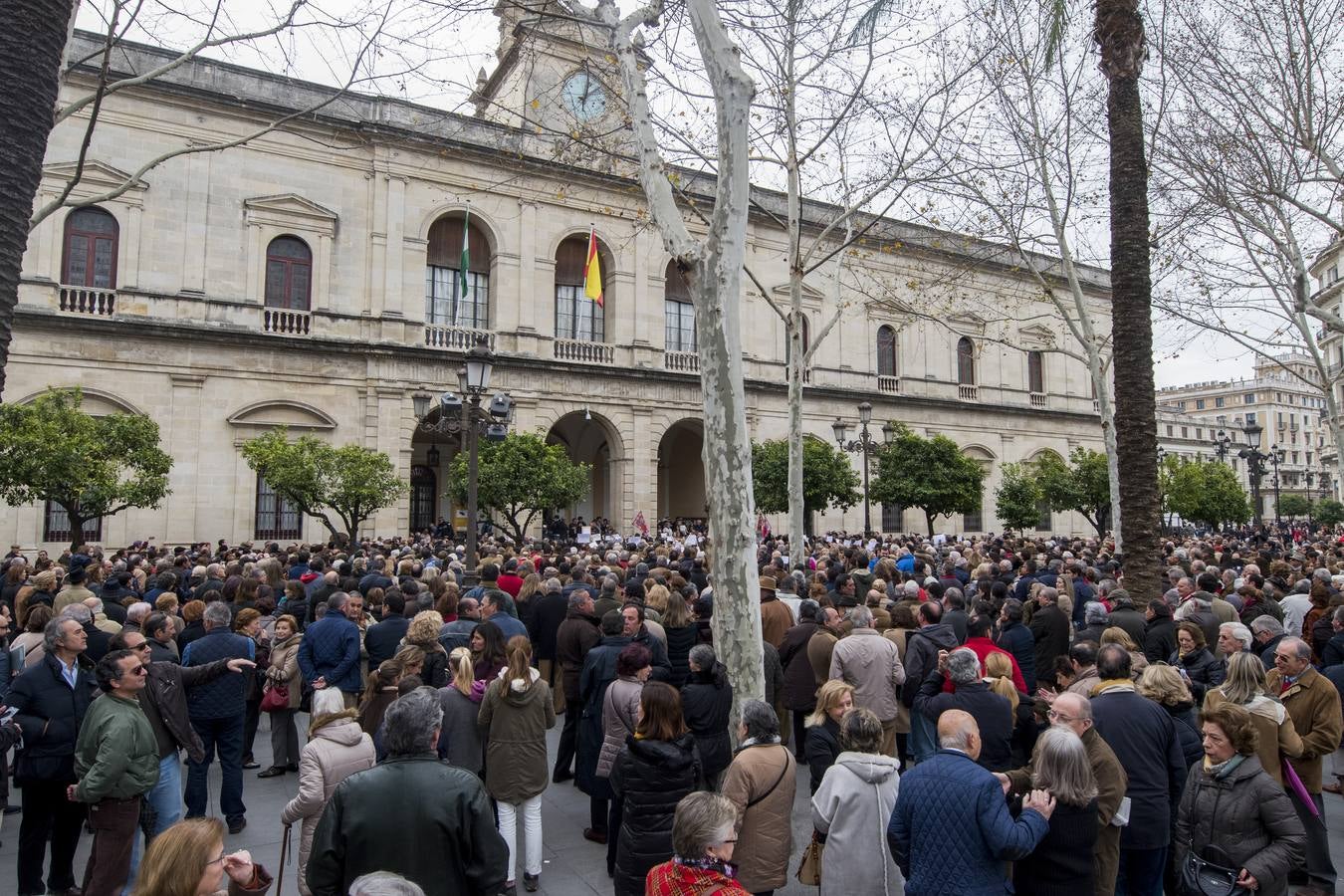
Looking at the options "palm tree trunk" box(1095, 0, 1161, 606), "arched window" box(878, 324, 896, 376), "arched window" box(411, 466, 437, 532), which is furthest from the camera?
"arched window" box(878, 324, 896, 376)

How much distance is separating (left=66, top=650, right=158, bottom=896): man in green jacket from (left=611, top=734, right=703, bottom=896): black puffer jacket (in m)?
2.66

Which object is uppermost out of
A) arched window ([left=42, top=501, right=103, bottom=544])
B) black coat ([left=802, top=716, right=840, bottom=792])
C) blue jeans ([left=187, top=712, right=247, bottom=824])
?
arched window ([left=42, top=501, right=103, bottom=544])

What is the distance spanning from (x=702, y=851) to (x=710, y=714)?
Result: 231 centimetres

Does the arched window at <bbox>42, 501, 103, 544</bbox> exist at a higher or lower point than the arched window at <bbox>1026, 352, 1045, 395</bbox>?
lower

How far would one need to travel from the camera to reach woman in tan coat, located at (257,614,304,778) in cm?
695

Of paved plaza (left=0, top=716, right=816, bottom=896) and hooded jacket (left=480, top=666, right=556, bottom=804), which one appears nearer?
hooded jacket (left=480, top=666, right=556, bottom=804)

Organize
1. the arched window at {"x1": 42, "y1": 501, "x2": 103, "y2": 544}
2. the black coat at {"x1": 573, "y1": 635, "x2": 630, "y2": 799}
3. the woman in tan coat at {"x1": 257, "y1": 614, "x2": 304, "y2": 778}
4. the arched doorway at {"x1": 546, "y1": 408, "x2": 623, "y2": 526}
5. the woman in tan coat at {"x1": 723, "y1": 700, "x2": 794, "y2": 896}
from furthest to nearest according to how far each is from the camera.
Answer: the arched doorway at {"x1": 546, "y1": 408, "x2": 623, "y2": 526} → the arched window at {"x1": 42, "y1": 501, "x2": 103, "y2": 544} → the woman in tan coat at {"x1": 257, "y1": 614, "x2": 304, "y2": 778} → the black coat at {"x1": 573, "y1": 635, "x2": 630, "y2": 799} → the woman in tan coat at {"x1": 723, "y1": 700, "x2": 794, "y2": 896}

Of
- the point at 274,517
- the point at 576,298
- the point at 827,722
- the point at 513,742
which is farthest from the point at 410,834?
the point at 576,298

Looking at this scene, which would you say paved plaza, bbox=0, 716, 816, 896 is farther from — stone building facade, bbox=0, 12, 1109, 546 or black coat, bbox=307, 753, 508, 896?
stone building facade, bbox=0, 12, 1109, 546

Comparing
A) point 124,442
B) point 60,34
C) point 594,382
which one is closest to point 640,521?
point 594,382

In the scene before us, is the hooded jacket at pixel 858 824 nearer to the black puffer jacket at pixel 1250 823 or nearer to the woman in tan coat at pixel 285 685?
the black puffer jacket at pixel 1250 823

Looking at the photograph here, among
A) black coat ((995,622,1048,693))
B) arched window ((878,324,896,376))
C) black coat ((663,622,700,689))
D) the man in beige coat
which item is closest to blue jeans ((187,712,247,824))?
black coat ((663,622,700,689))

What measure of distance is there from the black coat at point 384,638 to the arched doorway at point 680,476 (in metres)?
25.0

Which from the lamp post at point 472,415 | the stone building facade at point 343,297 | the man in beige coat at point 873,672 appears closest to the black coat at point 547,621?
the lamp post at point 472,415
